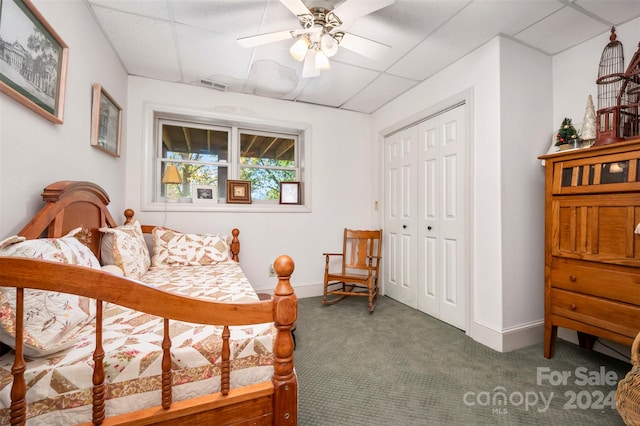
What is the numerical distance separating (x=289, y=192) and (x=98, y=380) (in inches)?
108

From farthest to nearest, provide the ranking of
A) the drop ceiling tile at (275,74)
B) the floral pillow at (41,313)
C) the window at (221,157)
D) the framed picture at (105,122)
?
the window at (221,157) < the drop ceiling tile at (275,74) < the framed picture at (105,122) < the floral pillow at (41,313)

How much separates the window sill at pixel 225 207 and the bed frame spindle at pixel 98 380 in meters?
2.24

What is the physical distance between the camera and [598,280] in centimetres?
166

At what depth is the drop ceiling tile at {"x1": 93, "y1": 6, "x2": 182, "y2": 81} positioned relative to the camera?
194 cm

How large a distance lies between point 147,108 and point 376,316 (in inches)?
125

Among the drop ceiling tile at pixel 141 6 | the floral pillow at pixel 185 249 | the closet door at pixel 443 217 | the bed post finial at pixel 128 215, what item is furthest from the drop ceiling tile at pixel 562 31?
the bed post finial at pixel 128 215

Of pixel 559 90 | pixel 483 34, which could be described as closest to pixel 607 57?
pixel 559 90

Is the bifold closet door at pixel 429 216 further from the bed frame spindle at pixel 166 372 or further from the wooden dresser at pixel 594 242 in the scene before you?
the bed frame spindle at pixel 166 372

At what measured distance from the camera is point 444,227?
8.50ft

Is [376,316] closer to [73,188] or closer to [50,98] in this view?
[73,188]

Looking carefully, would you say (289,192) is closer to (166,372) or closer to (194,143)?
(194,143)

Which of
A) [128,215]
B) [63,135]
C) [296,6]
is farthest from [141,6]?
[128,215]

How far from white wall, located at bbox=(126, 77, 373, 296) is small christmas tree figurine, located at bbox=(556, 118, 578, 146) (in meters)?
2.02

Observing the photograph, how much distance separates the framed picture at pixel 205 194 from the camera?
9.87 feet
